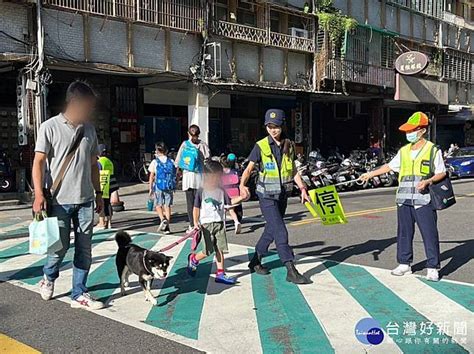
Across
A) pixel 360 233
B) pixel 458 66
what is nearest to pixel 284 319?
pixel 360 233

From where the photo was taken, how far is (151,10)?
57.1ft

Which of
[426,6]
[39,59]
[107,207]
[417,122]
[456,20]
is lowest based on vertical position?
[107,207]

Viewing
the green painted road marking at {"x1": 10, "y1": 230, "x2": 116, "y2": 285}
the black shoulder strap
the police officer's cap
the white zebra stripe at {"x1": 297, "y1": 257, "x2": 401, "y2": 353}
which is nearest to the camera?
the white zebra stripe at {"x1": 297, "y1": 257, "x2": 401, "y2": 353}

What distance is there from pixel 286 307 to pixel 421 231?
2.03 meters

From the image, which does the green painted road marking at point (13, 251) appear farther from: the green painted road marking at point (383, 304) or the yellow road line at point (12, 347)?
the green painted road marking at point (383, 304)

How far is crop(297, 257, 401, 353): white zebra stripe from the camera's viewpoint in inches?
172

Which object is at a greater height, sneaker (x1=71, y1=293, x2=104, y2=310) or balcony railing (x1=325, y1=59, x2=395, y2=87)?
balcony railing (x1=325, y1=59, x2=395, y2=87)

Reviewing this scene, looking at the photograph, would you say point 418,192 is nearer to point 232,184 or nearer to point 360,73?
point 232,184

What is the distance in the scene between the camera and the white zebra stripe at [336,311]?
4.38 m

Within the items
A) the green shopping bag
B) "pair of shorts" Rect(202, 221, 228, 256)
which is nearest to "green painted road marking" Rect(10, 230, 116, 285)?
the green shopping bag

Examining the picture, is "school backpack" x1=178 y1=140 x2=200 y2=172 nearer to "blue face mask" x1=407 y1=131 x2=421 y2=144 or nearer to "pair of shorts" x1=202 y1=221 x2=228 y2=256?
"pair of shorts" x1=202 y1=221 x2=228 y2=256

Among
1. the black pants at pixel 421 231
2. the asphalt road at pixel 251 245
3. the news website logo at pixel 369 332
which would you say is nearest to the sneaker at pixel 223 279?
the asphalt road at pixel 251 245

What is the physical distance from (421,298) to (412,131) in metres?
1.95

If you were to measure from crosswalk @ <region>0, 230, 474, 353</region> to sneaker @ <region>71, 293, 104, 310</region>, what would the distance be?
11cm
